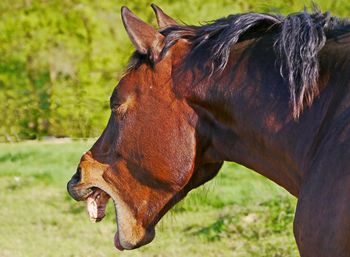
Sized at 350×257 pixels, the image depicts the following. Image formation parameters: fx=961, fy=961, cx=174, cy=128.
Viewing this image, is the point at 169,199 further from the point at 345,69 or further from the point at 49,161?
the point at 49,161

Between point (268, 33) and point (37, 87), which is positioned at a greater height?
point (268, 33)

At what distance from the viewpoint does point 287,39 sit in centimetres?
334

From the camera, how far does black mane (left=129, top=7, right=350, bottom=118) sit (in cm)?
323

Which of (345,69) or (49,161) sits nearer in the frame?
(345,69)

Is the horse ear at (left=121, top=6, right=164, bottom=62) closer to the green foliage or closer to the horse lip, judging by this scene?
the horse lip

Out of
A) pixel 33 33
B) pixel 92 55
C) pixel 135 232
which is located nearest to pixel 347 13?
pixel 92 55

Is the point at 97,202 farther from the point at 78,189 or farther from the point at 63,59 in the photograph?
the point at 63,59

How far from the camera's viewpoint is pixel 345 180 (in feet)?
9.59

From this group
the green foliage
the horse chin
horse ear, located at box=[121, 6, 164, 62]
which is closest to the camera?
horse ear, located at box=[121, 6, 164, 62]

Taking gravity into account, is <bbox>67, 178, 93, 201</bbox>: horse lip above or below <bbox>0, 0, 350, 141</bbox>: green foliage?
above

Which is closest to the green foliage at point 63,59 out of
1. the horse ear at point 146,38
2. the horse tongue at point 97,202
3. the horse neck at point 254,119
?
the horse tongue at point 97,202

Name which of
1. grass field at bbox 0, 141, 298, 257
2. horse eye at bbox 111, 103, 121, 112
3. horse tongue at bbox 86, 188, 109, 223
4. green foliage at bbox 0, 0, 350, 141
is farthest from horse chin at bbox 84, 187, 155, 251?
green foliage at bbox 0, 0, 350, 141

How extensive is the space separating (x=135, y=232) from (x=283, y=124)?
95 centimetres

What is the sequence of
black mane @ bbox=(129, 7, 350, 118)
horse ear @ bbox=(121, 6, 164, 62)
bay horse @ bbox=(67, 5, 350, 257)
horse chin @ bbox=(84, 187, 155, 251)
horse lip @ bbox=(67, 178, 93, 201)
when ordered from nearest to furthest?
bay horse @ bbox=(67, 5, 350, 257)
black mane @ bbox=(129, 7, 350, 118)
horse ear @ bbox=(121, 6, 164, 62)
horse chin @ bbox=(84, 187, 155, 251)
horse lip @ bbox=(67, 178, 93, 201)
